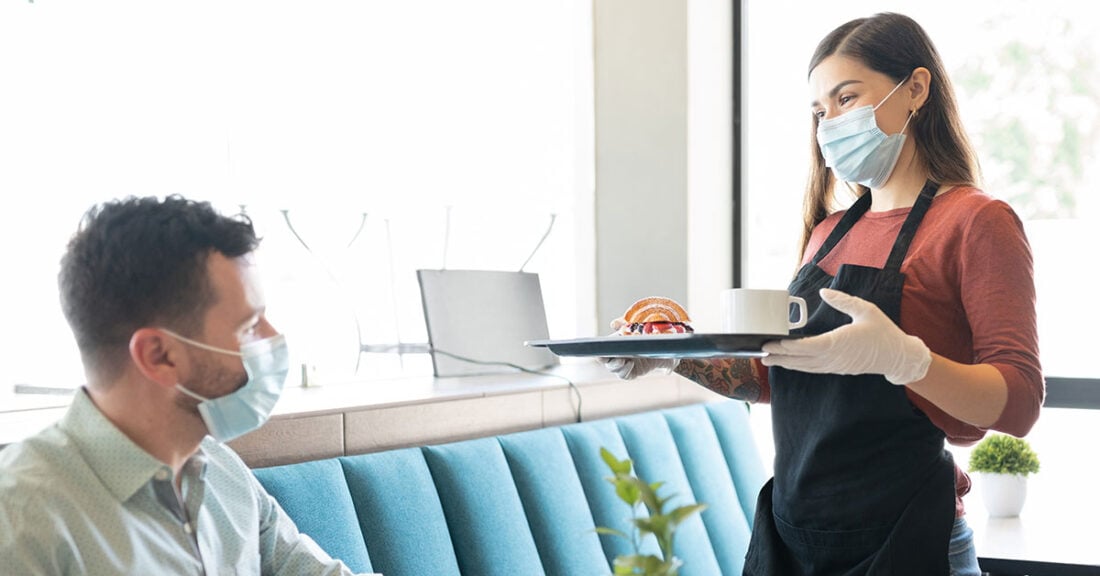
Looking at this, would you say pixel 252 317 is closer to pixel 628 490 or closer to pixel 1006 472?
pixel 628 490

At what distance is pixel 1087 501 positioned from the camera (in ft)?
10.3

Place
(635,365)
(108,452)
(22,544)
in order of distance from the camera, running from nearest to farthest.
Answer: (22,544) < (108,452) < (635,365)

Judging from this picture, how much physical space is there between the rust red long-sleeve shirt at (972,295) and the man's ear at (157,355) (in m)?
0.97

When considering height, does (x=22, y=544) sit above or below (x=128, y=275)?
below

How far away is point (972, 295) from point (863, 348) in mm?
195

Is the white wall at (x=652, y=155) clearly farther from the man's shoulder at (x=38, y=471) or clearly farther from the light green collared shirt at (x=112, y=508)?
the man's shoulder at (x=38, y=471)

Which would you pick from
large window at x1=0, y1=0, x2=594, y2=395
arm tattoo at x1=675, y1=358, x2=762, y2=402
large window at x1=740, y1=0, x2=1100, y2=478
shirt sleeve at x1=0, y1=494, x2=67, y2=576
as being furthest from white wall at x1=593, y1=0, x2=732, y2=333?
shirt sleeve at x1=0, y1=494, x2=67, y2=576

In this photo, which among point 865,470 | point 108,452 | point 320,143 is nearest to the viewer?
point 108,452

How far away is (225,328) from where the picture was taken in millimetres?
1315

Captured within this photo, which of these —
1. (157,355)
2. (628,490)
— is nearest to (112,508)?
(157,355)

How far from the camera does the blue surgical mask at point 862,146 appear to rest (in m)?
1.67

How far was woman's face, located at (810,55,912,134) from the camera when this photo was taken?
1.69 metres

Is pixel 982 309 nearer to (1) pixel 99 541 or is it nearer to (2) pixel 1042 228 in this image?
(1) pixel 99 541

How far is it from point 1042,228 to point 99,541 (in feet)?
9.14
